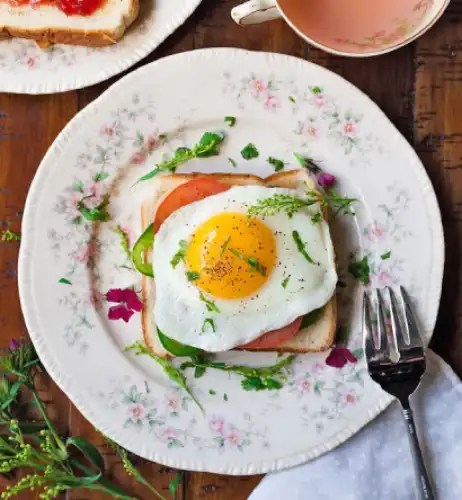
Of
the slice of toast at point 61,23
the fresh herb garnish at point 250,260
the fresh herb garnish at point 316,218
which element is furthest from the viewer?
the slice of toast at point 61,23

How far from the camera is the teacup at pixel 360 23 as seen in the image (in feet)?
6.27

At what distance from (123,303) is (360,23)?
3.50ft

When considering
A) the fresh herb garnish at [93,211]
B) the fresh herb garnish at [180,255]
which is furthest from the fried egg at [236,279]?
the fresh herb garnish at [93,211]

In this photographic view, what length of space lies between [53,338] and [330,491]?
958 millimetres

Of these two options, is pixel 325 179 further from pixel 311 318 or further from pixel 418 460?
pixel 418 460

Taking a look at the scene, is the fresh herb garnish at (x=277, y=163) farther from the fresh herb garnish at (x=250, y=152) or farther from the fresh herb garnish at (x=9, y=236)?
the fresh herb garnish at (x=9, y=236)

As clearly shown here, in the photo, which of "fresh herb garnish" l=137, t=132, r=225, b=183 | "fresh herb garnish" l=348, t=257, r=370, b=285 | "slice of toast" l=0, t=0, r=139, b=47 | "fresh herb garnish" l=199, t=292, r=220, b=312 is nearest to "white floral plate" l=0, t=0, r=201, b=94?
"slice of toast" l=0, t=0, r=139, b=47

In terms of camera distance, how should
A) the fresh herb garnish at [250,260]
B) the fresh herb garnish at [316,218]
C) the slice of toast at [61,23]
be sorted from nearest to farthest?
the fresh herb garnish at [250,260], the fresh herb garnish at [316,218], the slice of toast at [61,23]

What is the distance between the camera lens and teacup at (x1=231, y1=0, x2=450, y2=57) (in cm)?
191

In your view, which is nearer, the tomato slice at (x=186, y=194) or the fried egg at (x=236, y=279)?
the fried egg at (x=236, y=279)

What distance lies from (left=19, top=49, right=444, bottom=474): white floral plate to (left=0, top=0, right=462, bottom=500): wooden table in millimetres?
93

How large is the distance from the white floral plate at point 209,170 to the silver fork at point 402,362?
0.05 metres

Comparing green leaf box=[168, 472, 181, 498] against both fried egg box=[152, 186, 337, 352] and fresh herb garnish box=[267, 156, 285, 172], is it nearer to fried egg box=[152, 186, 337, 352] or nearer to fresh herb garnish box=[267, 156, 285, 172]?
fried egg box=[152, 186, 337, 352]

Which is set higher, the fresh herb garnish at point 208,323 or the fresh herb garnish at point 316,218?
the fresh herb garnish at point 316,218
